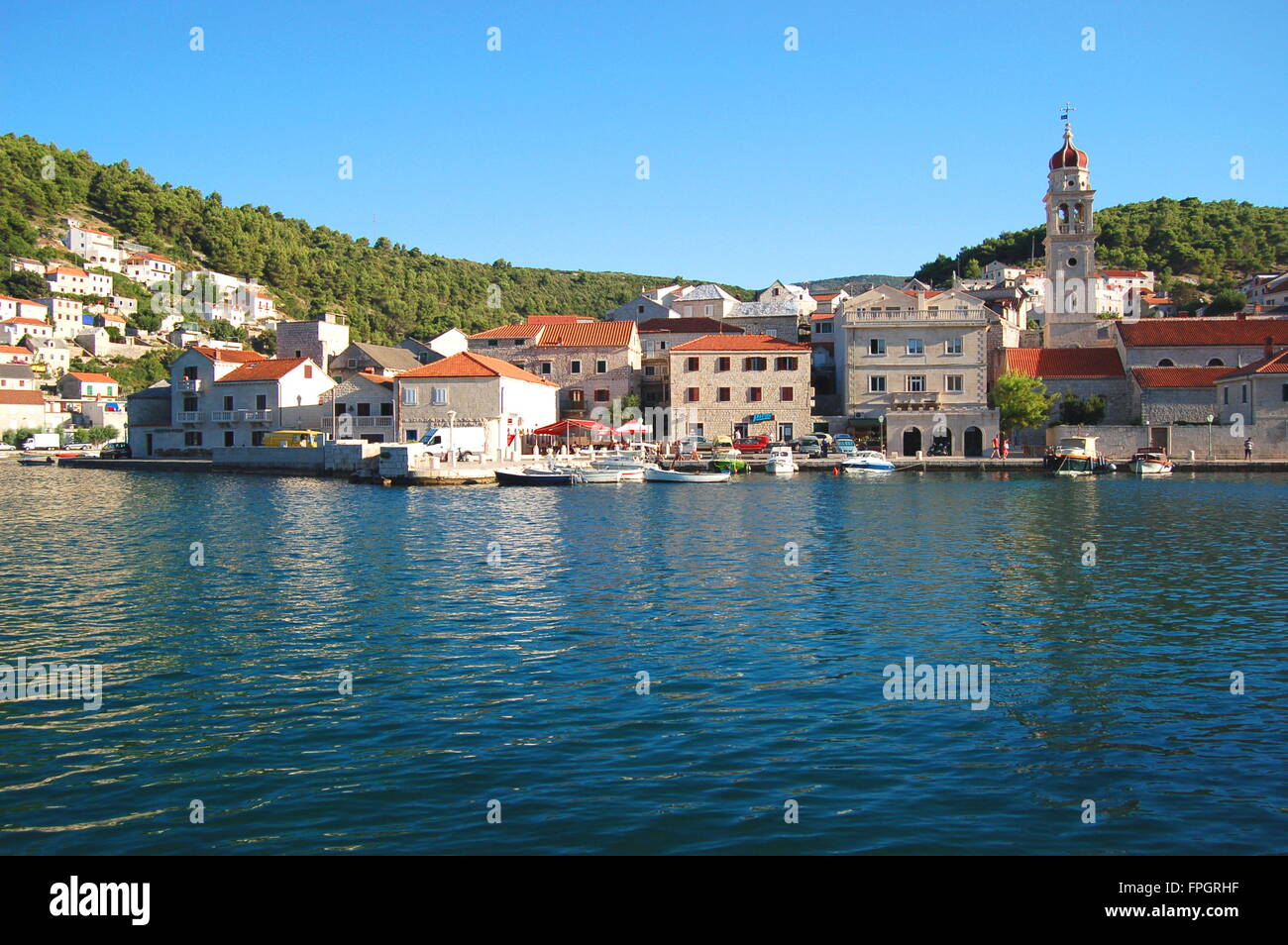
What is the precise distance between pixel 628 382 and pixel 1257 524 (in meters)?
44.7

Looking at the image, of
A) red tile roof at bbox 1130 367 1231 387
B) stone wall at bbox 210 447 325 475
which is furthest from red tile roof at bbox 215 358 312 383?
red tile roof at bbox 1130 367 1231 387

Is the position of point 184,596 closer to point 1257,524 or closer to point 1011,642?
point 1011,642

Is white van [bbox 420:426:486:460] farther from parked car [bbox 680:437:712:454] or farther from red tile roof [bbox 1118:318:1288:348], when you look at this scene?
red tile roof [bbox 1118:318:1288:348]

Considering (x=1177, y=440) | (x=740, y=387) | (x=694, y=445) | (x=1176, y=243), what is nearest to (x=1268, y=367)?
(x=1177, y=440)

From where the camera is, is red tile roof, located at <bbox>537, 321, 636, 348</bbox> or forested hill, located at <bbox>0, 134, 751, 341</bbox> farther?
forested hill, located at <bbox>0, 134, 751, 341</bbox>

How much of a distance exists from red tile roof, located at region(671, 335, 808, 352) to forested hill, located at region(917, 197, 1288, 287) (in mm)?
64988

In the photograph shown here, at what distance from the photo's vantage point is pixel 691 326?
75.9 metres

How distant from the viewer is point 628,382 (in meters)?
69.6

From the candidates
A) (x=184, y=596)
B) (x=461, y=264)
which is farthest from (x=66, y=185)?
(x=184, y=596)

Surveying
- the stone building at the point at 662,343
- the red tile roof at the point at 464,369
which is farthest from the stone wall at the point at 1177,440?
the red tile roof at the point at 464,369

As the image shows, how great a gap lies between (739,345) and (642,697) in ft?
181

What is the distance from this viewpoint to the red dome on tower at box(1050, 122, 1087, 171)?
67.6 m

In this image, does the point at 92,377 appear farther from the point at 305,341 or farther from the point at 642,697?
the point at 642,697

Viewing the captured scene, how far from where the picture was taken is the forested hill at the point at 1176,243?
11962 centimetres
